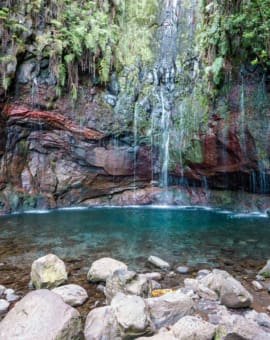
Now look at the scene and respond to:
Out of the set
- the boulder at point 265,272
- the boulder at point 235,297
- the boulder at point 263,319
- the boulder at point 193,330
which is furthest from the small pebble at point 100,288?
the boulder at point 265,272

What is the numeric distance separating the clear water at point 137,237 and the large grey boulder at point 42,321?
2.40 metres

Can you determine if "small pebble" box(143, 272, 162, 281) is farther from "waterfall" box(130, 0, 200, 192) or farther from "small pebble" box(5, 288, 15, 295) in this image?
"waterfall" box(130, 0, 200, 192)

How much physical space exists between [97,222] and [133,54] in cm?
804

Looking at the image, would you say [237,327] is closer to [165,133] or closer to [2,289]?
[2,289]

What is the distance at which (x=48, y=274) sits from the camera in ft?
14.2

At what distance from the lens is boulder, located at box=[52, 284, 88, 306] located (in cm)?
377

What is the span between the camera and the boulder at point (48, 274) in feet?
13.8

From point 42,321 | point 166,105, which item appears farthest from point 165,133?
point 42,321

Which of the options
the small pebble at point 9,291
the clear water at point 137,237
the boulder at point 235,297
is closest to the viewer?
the boulder at point 235,297

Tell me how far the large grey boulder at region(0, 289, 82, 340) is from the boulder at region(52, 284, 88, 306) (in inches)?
31.2

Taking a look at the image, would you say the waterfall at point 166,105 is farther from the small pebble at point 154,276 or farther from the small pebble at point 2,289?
the small pebble at point 2,289

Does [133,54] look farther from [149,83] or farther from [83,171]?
[83,171]

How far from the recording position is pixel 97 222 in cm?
934

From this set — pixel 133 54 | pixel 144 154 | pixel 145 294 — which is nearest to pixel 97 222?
pixel 144 154
